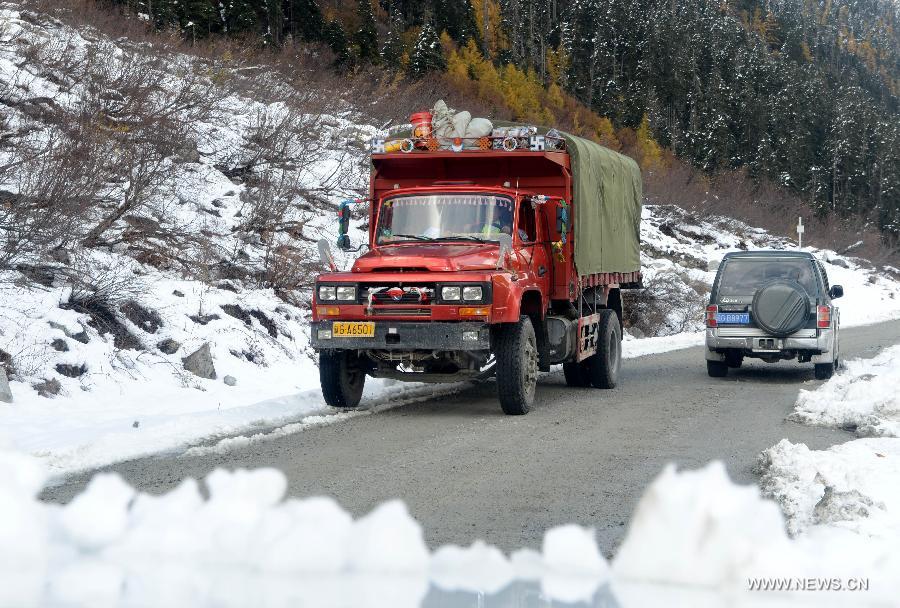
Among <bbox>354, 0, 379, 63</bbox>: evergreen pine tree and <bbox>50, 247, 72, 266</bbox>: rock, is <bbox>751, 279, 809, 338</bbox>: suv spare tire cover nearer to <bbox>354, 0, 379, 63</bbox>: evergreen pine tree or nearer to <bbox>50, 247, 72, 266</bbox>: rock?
<bbox>50, 247, 72, 266</bbox>: rock

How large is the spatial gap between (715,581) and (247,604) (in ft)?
3.57

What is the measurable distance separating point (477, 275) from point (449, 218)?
147 centimetres

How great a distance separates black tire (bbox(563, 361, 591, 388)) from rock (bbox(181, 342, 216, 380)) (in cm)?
480

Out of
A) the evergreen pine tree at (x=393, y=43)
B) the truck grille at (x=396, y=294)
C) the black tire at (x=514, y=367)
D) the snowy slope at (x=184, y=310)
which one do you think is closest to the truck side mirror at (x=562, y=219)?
the black tire at (x=514, y=367)

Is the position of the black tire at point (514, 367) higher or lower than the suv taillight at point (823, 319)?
higher

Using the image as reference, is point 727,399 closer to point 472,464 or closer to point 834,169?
point 472,464

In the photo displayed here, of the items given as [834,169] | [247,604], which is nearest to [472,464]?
[247,604]

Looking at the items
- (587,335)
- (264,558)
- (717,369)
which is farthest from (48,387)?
(264,558)

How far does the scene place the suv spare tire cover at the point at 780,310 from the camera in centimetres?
1459

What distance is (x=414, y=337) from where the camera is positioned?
10.4m

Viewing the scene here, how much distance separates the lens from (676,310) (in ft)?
91.5

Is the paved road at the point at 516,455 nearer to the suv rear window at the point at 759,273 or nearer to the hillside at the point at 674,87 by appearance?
the suv rear window at the point at 759,273

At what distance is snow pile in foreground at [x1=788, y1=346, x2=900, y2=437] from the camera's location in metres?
9.52

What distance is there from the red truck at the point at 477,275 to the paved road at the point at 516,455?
2.04 feet
